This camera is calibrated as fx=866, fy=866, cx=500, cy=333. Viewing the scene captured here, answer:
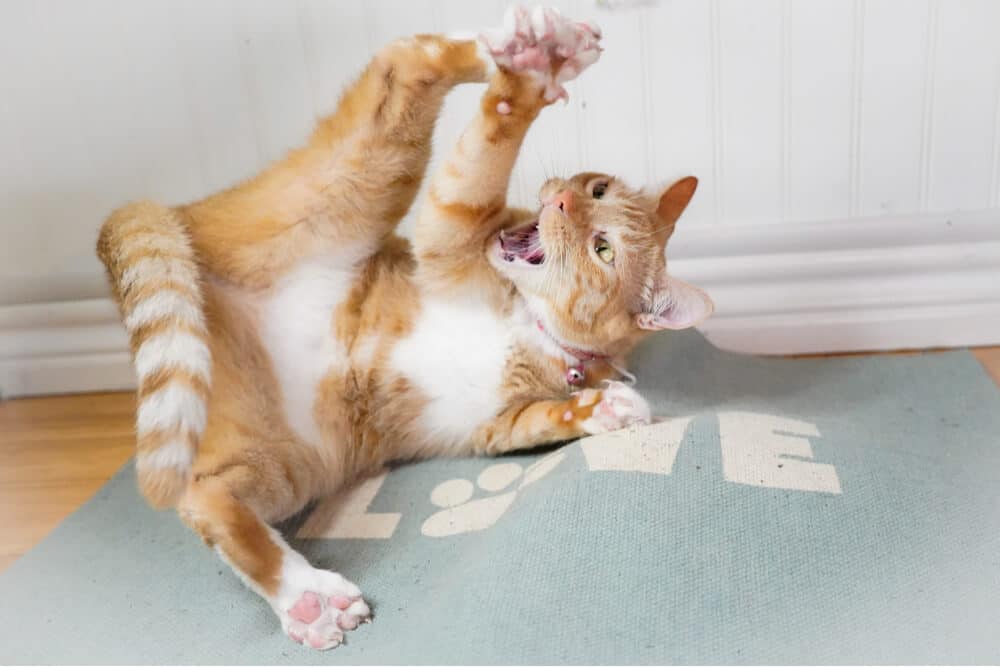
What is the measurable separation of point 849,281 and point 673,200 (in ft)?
1.77

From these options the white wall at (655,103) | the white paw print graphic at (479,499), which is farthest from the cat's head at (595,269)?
the white wall at (655,103)

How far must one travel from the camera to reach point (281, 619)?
1.06m

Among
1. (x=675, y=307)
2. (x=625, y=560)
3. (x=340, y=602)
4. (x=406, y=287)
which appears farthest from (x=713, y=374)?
(x=340, y=602)

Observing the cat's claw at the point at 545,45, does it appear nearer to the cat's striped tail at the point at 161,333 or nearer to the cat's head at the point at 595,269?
the cat's head at the point at 595,269

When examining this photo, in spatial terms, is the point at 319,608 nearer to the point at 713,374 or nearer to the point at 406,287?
the point at 406,287

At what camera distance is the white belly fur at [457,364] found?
4.51 ft

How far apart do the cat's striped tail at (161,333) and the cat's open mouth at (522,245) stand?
462 millimetres

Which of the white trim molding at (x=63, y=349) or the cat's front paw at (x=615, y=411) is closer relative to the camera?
the cat's front paw at (x=615, y=411)

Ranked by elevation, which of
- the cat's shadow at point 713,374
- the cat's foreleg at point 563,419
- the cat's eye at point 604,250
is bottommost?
the cat's shadow at point 713,374

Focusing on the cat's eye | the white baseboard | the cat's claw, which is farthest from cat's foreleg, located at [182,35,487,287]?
the white baseboard

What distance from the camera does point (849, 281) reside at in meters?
1.73

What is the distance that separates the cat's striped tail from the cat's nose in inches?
20.9

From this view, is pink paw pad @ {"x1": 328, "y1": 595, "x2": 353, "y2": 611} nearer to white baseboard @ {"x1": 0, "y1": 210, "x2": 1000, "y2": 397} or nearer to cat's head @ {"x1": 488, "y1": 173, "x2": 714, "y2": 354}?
cat's head @ {"x1": 488, "y1": 173, "x2": 714, "y2": 354}

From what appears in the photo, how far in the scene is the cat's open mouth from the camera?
1.34 meters
